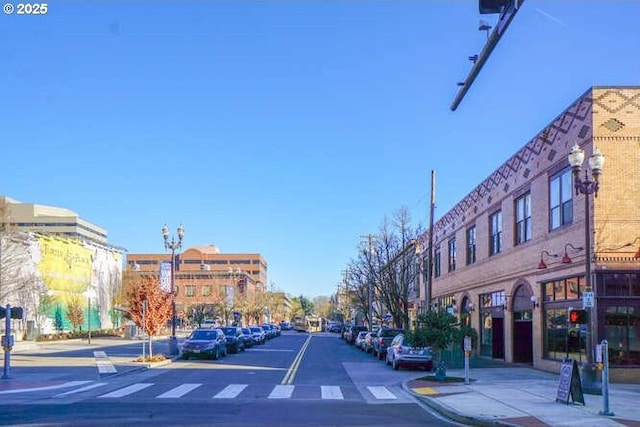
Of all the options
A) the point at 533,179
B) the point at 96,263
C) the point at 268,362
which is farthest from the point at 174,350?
the point at 96,263

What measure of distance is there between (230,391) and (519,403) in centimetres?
808

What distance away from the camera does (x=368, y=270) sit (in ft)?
192

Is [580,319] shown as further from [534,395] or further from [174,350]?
[174,350]

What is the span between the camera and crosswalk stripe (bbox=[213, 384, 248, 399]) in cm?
1934

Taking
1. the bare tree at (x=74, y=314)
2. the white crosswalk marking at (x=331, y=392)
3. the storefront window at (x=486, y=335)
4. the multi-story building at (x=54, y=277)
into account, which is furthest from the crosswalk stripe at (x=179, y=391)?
the bare tree at (x=74, y=314)

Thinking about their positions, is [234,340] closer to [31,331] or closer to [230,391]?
[31,331]

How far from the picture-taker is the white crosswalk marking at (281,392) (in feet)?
63.9

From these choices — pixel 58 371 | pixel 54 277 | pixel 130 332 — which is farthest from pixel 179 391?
pixel 130 332

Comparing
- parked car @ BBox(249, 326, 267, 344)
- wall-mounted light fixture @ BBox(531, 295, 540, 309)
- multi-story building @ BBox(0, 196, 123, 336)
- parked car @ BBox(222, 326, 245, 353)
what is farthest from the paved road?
parked car @ BBox(249, 326, 267, 344)

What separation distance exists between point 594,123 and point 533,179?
6.10 m

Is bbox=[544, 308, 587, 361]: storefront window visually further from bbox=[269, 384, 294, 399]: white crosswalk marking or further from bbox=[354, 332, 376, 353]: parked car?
bbox=[354, 332, 376, 353]: parked car

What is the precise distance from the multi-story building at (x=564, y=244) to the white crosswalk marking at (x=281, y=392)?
27.0ft

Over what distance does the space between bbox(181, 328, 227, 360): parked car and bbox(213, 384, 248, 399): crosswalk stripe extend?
42.6 ft

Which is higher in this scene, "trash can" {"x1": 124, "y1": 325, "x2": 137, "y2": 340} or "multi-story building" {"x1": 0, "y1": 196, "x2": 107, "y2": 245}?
"multi-story building" {"x1": 0, "y1": 196, "x2": 107, "y2": 245}
